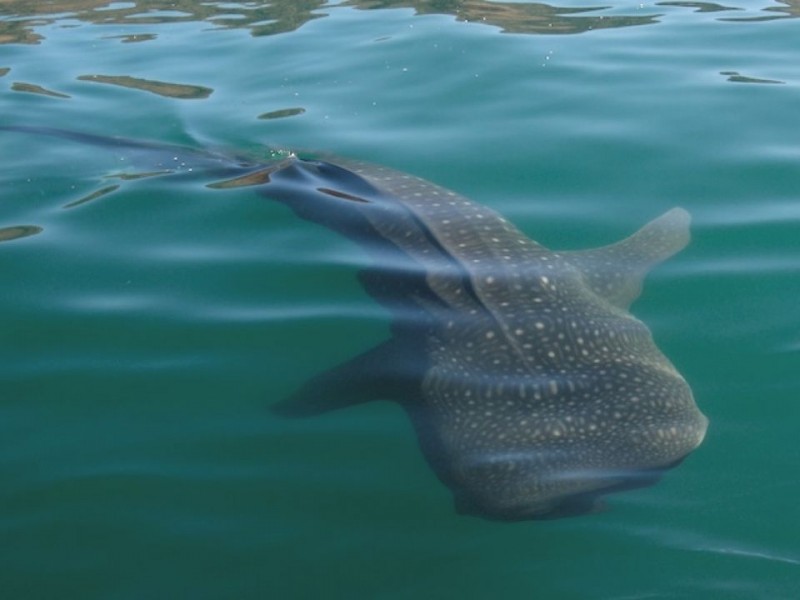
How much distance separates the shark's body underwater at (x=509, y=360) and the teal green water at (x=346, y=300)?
13 cm

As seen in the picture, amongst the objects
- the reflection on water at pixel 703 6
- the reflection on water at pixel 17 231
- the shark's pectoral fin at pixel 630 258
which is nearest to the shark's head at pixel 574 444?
the shark's pectoral fin at pixel 630 258

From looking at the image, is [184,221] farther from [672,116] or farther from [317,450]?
[672,116]

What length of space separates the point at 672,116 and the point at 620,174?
46.7 inches

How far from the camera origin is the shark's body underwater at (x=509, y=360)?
14.9 ft

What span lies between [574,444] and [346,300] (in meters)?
1.97

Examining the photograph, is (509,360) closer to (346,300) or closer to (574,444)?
(574,444)

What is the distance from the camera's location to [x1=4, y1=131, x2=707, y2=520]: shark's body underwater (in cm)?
453

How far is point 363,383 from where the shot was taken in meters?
5.29

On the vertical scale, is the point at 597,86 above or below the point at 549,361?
above

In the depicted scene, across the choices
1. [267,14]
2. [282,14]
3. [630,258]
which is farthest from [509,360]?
[267,14]

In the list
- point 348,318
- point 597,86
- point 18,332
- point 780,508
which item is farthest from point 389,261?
point 597,86

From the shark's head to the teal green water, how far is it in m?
0.09

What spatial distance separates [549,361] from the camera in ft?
17.0

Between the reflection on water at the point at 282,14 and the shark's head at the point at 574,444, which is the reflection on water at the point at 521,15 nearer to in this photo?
the reflection on water at the point at 282,14
